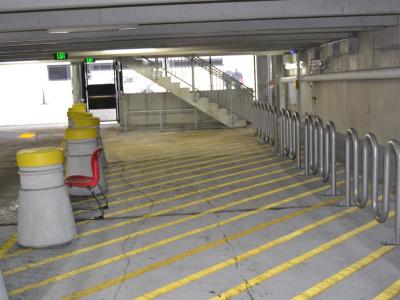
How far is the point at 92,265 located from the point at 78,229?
1.41 m

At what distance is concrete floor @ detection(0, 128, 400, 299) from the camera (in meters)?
4.59

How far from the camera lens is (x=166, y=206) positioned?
763 centimetres

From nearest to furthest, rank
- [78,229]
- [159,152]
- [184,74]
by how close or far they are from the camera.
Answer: [78,229] < [159,152] < [184,74]

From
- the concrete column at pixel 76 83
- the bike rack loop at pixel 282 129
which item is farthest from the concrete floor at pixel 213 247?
the concrete column at pixel 76 83

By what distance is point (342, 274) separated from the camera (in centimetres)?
477

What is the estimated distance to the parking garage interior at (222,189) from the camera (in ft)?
15.9

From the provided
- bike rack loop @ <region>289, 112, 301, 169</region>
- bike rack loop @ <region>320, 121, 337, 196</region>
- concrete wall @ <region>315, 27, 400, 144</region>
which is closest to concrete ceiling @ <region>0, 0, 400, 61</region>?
concrete wall @ <region>315, 27, 400, 144</region>

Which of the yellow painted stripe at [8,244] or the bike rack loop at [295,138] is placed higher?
the bike rack loop at [295,138]

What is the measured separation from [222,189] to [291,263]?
362 cm

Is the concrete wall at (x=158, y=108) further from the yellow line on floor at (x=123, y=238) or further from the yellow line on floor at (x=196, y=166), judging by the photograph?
the yellow line on floor at (x=123, y=238)

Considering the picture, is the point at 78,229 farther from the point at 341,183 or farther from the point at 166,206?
the point at 341,183

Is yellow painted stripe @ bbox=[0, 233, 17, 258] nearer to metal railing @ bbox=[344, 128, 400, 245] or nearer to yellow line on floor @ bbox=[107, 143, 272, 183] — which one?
yellow line on floor @ bbox=[107, 143, 272, 183]

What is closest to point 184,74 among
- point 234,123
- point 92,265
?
point 234,123

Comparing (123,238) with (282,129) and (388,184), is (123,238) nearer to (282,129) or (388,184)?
(388,184)
